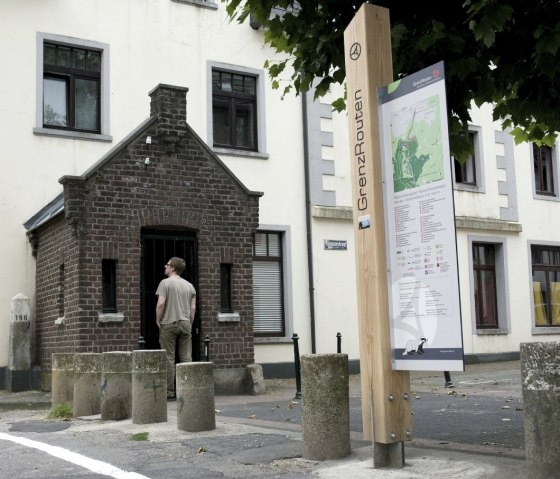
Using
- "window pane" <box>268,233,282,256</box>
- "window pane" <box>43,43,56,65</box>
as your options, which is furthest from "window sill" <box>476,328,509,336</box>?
"window pane" <box>43,43,56,65</box>

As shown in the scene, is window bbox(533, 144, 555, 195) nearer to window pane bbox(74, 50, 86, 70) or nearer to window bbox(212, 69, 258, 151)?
window bbox(212, 69, 258, 151)

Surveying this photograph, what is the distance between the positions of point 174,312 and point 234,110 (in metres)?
A: 6.91

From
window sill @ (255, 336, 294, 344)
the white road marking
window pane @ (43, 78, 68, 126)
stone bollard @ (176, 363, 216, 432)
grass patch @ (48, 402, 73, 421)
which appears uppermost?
window pane @ (43, 78, 68, 126)

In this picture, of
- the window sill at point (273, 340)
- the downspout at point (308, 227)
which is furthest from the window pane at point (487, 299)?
the window sill at point (273, 340)

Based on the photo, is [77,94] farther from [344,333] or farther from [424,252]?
[424,252]

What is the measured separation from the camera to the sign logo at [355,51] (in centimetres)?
647

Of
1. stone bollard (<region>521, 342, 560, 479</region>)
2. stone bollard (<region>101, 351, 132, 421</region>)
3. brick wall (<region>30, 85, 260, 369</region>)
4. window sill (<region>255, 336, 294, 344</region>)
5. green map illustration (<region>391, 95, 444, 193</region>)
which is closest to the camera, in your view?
stone bollard (<region>521, 342, 560, 479</region>)

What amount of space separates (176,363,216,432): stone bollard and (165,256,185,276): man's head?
4.31 meters

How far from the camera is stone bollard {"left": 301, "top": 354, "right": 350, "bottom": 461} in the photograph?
677cm

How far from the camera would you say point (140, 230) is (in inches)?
540

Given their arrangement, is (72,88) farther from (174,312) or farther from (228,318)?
(174,312)

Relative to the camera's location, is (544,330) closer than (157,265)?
No

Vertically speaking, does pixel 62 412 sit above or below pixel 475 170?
below

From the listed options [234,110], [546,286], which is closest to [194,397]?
[234,110]
